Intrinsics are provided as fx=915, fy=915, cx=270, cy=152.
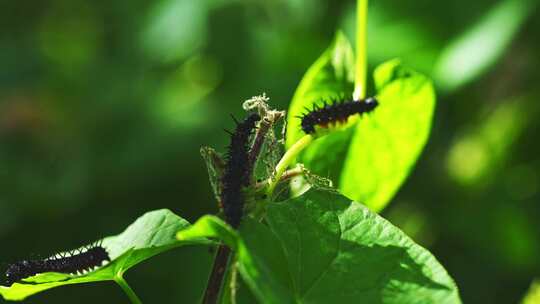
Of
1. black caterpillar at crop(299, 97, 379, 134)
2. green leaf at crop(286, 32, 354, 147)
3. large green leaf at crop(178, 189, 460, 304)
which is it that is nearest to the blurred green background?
green leaf at crop(286, 32, 354, 147)

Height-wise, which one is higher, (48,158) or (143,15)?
(143,15)

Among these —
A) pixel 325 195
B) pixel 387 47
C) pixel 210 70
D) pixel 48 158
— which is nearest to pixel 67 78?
pixel 48 158

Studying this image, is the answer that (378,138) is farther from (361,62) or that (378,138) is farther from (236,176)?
(236,176)

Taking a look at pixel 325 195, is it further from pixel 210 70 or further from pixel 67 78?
pixel 67 78

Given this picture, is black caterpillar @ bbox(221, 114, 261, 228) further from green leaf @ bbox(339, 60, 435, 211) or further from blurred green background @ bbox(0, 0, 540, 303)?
blurred green background @ bbox(0, 0, 540, 303)

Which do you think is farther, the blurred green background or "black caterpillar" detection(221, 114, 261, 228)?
the blurred green background

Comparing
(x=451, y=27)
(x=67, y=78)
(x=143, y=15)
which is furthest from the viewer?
(x=67, y=78)

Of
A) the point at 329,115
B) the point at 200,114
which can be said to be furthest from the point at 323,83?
the point at 200,114
